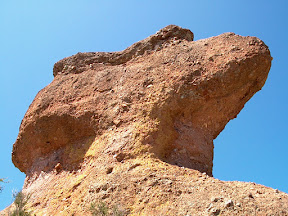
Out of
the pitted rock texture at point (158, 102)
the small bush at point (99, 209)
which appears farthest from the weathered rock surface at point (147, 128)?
the small bush at point (99, 209)

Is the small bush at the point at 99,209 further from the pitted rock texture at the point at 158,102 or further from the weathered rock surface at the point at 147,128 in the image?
the pitted rock texture at the point at 158,102

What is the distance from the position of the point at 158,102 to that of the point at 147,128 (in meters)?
0.78

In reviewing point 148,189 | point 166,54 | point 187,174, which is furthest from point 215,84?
point 148,189

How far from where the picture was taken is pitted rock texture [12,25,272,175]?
7527 mm

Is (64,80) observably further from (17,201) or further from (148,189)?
(148,189)

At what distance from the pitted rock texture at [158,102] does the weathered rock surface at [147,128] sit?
0.08 ft

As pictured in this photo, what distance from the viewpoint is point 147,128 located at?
7422mm

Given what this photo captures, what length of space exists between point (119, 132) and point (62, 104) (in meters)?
2.50

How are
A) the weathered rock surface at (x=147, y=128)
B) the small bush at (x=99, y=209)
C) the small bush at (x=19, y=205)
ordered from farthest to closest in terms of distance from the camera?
the small bush at (x=19, y=205) < the weathered rock surface at (x=147, y=128) < the small bush at (x=99, y=209)

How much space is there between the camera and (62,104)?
31.0 ft

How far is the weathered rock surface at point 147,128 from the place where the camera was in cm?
590

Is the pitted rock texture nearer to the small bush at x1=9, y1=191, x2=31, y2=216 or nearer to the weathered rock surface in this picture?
the weathered rock surface

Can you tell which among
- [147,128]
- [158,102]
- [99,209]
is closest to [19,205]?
[99,209]

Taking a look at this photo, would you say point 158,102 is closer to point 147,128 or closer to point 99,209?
point 147,128
